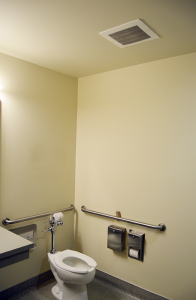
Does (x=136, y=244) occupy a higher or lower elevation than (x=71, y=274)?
higher

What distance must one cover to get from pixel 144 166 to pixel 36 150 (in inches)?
46.3

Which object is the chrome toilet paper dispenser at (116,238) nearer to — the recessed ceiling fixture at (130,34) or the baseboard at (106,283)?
the baseboard at (106,283)

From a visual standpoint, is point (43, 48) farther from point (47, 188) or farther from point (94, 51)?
point (47, 188)

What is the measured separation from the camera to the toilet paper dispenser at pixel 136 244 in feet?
7.91

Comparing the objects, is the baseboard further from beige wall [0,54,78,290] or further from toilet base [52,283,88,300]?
toilet base [52,283,88,300]

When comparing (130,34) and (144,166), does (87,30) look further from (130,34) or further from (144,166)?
(144,166)

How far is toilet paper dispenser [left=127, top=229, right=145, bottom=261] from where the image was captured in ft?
7.91

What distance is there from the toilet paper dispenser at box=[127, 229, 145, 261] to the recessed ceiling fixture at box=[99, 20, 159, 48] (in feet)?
5.88

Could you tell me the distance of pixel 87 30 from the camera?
1.82 meters

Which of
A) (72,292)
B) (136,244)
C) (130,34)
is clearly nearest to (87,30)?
(130,34)

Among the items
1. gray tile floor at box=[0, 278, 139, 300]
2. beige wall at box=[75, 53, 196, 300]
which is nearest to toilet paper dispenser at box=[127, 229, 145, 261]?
beige wall at box=[75, 53, 196, 300]

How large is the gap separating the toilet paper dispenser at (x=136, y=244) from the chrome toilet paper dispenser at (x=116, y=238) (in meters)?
0.10

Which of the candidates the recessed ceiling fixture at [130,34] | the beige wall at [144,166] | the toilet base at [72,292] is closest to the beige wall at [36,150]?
the beige wall at [144,166]

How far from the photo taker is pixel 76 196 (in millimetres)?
3115
